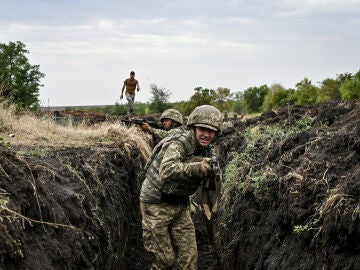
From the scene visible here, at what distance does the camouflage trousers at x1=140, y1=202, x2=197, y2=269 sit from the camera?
6.38m

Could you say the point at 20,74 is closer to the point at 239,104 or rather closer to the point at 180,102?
the point at 180,102

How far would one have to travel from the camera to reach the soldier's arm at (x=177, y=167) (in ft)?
17.4

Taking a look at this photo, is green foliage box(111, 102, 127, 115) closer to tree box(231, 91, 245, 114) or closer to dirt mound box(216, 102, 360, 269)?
tree box(231, 91, 245, 114)

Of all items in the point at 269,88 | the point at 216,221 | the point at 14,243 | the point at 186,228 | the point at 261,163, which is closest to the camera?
the point at 14,243

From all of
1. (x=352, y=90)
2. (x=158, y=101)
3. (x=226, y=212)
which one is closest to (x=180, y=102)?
(x=158, y=101)

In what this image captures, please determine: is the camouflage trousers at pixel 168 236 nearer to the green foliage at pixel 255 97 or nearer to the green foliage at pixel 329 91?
the green foliage at pixel 329 91

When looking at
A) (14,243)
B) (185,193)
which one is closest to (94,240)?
(185,193)

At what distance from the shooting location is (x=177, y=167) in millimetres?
5477

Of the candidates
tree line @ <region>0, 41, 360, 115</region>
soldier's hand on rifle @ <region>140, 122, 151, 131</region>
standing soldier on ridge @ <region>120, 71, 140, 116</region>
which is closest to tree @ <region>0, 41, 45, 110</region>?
tree line @ <region>0, 41, 360, 115</region>

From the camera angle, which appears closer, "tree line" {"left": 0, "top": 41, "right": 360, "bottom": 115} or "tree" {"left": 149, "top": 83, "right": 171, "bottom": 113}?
"tree line" {"left": 0, "top": 41, "right": 360, "bottom": 115}

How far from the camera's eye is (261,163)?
770 centimetres

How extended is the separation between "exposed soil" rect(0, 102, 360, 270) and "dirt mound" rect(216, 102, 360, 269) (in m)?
0.01

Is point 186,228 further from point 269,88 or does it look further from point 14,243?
point 269,88

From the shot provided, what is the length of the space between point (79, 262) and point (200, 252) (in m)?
4.38
